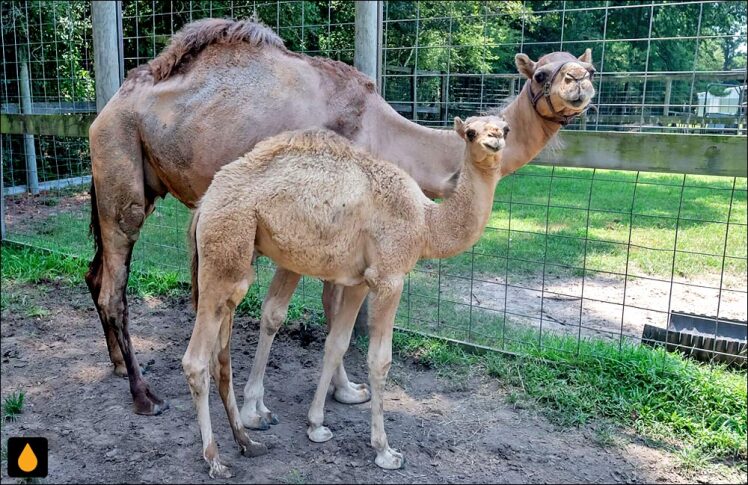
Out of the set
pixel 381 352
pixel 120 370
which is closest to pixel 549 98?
pixel 381 352

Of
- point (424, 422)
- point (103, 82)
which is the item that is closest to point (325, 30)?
point (103, 82)

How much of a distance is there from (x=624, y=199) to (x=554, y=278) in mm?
4759

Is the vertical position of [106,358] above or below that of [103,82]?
below

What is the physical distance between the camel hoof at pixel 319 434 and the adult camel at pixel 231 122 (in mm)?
420

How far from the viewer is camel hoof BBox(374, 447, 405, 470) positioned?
341 cm

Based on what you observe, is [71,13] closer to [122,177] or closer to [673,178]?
[122,177]

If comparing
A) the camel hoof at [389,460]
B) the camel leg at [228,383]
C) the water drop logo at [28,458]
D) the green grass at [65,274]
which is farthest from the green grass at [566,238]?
the water drop logo at [28,458]

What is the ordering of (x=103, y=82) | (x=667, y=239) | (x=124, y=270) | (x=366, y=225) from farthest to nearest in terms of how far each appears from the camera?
(x=667, y=239)
(x=103, y=82)
(x=124, y=270)
(x=366, y=225)

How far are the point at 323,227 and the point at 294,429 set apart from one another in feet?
4.75

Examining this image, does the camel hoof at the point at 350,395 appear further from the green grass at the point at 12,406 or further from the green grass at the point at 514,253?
the green grass at the point at 12,406

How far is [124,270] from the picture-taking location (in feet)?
14.4

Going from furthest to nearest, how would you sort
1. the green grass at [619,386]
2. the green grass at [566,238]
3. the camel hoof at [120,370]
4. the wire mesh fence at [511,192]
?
the green grass at [566,238]
the wire mesh fence at [511,192]
the camel hoof at [120,370]
the green grass at [619,386]

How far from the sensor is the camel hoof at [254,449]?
350cm

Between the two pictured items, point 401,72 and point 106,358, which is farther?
point 401,72
